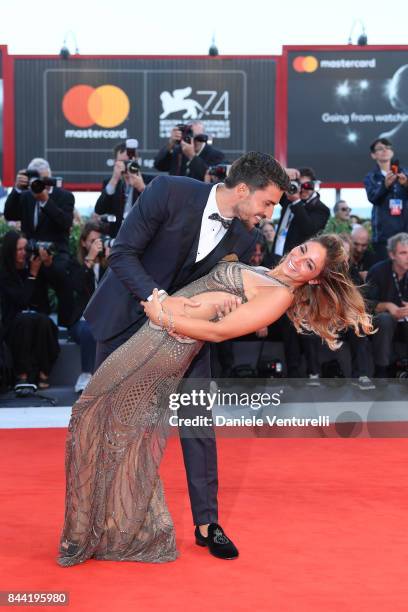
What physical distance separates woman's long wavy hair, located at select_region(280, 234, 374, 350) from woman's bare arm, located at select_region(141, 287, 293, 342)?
240 mm

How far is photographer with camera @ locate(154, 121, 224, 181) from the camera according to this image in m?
7.32

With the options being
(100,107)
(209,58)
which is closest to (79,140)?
(100,107)

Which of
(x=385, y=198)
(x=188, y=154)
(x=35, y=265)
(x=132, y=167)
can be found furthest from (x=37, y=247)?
(x=385, y=198)

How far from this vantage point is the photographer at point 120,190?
23.6ft

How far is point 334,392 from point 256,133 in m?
3.69

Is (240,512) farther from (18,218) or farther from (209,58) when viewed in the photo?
(209,58)

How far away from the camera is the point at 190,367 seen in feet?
12.3

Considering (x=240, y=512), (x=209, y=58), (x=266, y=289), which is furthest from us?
(x=209, y=58)

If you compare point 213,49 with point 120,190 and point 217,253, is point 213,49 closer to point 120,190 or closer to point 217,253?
point 120,190

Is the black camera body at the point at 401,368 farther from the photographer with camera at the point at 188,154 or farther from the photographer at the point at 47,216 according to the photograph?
the photographer at the point at 47,216

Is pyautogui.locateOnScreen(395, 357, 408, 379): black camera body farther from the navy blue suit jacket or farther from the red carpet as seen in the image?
the navy blue suit jacket

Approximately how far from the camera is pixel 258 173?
342 cm

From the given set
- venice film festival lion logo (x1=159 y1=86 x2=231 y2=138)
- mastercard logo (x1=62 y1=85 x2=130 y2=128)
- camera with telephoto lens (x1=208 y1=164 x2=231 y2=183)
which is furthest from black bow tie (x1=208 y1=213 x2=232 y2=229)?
mastercard logo (x1=62 y1=85 x2=130 y2=128)

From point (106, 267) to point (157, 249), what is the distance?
357cm
